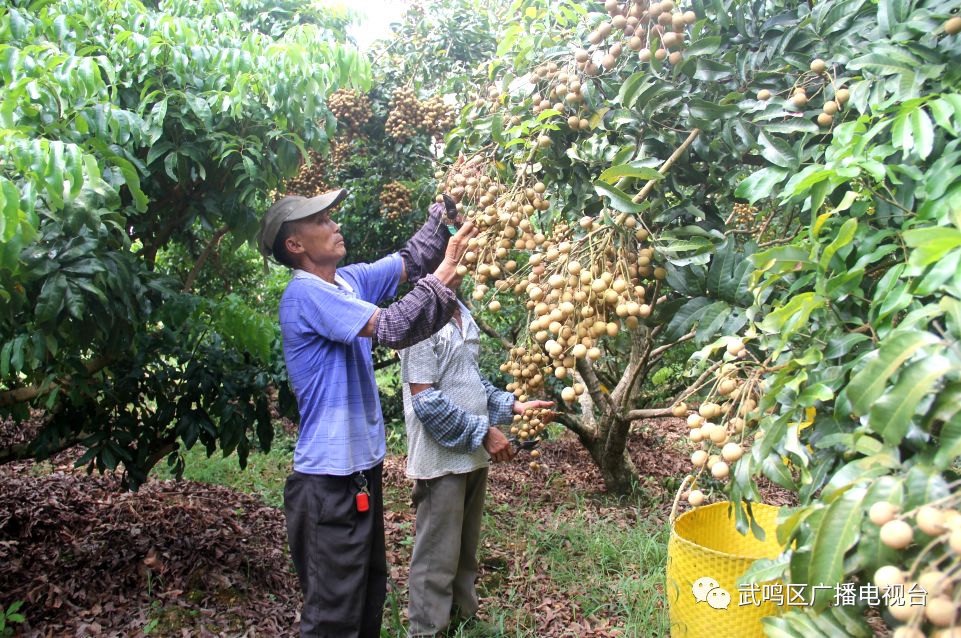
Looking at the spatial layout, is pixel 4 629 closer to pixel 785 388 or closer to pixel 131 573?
pixel 131 573

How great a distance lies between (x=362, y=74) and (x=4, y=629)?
90.5 inches

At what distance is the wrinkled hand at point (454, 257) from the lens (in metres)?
1.79

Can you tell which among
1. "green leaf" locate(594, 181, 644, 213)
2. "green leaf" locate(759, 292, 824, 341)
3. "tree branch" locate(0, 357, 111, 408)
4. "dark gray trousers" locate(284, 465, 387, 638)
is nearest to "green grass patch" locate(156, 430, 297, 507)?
"tree branch" locate(0, 357, 111, 408)

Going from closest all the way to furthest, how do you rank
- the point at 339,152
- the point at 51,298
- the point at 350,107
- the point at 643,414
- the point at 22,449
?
the point at 51,298 → the point at 22,449 → the point at 643,414 → the point at 350,107 → the point at 339,152

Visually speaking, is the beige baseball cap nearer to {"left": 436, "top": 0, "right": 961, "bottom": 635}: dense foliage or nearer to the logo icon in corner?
{"left": 436, "top": 0, "right": 961, "bottom": 635}: dense foliage

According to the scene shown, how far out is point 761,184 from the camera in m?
1.28

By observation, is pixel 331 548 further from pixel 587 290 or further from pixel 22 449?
pixel 22 449

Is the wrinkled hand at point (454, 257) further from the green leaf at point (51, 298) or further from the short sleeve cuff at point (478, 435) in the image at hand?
the green leaf at point (51, 298)

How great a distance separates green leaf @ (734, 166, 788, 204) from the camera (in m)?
1.26

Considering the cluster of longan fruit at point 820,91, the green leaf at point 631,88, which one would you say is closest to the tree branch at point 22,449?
the green leaf at point 631,88

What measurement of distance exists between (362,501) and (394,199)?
2061mm

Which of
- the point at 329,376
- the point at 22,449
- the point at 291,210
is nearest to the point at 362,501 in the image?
the point at 329,376

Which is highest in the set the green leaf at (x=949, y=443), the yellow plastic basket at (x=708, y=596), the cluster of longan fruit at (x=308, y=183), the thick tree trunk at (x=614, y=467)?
the cluster of longan fruit at (x=308, y=183)

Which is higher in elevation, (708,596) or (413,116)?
(413,116)
